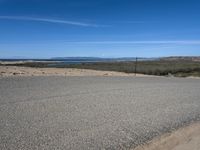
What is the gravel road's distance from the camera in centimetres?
715

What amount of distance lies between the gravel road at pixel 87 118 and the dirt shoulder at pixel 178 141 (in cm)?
28

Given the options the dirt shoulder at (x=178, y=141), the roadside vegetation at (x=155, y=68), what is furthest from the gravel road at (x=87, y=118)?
the roadside vegetation at (x=155, y=68)

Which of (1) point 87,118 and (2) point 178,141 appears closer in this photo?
(2) point 178,141

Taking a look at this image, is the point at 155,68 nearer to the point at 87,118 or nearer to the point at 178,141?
the point at 87,118

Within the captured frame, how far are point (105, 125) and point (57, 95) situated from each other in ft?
18.0

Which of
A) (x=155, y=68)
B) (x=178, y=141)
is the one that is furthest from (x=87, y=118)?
(x=155, y=68)

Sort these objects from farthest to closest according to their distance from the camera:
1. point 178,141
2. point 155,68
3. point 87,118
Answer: point 155,68 < point 87,118 < point 178,141

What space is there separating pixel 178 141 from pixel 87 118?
9.01 feet

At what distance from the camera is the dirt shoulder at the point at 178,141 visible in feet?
23.2

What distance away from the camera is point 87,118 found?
369 inches

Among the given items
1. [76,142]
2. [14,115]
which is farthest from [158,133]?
[14,115]

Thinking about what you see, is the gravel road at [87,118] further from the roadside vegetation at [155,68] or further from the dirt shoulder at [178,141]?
the roadside vegetation at [155,68]

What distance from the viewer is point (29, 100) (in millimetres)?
12180

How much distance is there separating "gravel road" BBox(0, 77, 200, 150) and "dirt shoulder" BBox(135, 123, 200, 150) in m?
0.28
